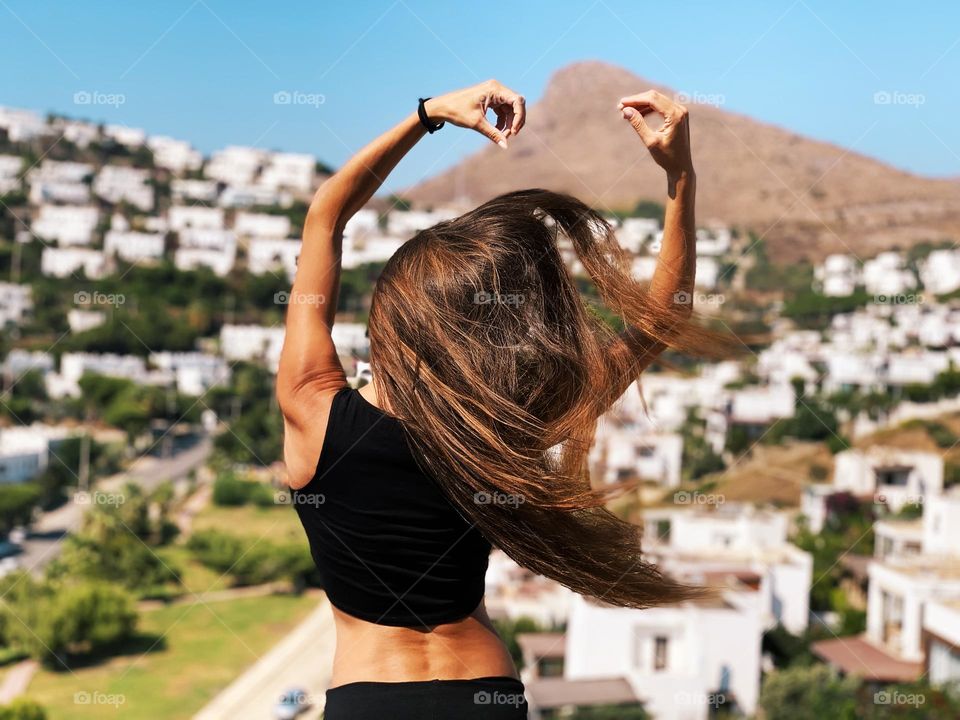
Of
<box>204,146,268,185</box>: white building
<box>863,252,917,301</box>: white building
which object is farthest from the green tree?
<box>204,146,268,185</box>: white building

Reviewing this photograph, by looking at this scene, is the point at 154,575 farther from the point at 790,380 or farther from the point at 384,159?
the point at 384,159

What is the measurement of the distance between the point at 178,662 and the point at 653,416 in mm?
13706

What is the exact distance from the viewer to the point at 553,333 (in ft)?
1.93

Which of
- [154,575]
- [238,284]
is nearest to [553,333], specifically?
[154,575]

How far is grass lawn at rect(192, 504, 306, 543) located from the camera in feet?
57.0

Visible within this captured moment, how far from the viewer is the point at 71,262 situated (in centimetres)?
2853

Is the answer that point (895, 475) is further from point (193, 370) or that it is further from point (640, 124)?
point (640, 124)

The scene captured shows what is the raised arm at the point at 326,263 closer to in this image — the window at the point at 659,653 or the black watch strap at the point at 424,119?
the black watch strap at the point at 424,119

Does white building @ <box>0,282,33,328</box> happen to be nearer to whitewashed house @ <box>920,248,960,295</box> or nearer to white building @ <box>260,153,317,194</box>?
white building @ <box>260,153,317,194</box>

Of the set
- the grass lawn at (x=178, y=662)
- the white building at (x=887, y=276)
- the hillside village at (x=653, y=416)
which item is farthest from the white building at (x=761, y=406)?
the white building at (x=887, y=276)

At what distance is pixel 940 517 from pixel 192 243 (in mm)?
26196

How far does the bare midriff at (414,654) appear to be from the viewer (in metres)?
0.56

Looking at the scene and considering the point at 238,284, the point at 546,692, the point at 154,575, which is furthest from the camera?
the point at 238,284

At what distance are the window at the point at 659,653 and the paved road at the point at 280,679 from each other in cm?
353
